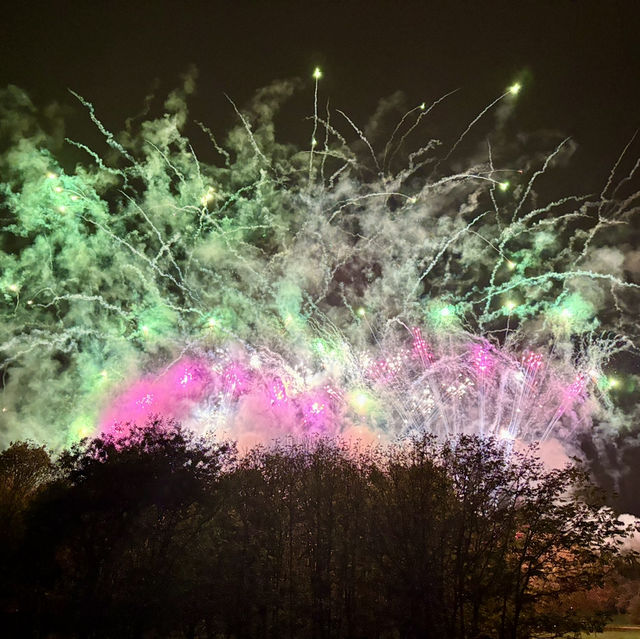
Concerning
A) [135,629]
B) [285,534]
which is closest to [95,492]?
[135,629]

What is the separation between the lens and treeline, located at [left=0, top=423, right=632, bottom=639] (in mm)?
21328

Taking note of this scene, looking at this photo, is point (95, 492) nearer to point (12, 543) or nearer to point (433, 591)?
point (12, 543)

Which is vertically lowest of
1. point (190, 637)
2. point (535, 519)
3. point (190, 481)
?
point (190, 637)

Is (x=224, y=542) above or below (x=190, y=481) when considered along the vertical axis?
below

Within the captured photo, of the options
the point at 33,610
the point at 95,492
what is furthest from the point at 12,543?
the point at 95,492

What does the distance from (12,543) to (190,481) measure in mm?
11522

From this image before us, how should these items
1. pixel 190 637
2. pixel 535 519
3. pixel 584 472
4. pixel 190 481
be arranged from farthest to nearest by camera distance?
pixel 190 637 < pixel 190 481 < pixel 535 519 < pixel 584 472

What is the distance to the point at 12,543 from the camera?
29469 mm

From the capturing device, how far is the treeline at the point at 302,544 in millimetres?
21328

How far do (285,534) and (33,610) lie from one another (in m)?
15.0

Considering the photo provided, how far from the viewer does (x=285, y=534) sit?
1314 inches

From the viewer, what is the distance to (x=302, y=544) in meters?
33.4

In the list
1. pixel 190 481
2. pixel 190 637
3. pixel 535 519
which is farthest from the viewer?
pixel 190 637

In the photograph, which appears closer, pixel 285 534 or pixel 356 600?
pixel 356 600
